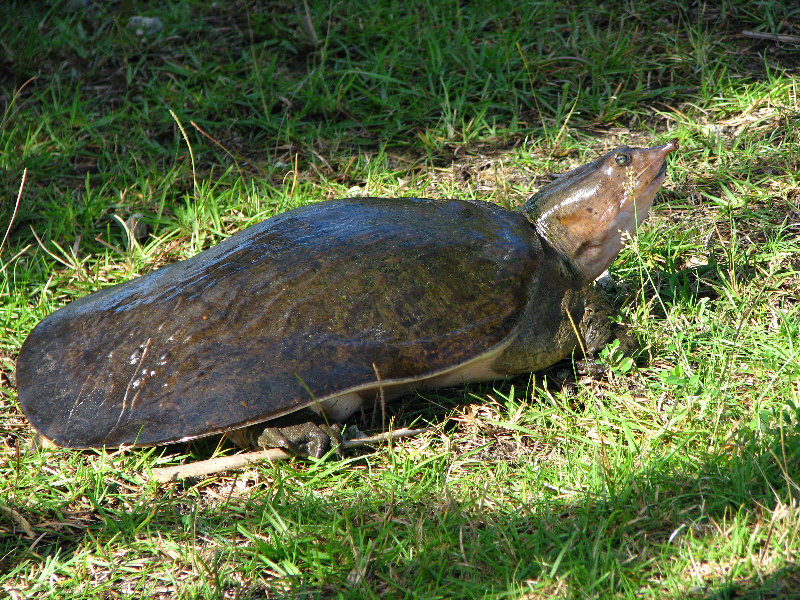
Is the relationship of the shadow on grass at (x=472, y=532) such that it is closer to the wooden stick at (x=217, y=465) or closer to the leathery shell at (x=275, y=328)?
the wooden stick at (x=217, y=465)

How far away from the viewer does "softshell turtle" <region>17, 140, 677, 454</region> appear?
7.27 ft

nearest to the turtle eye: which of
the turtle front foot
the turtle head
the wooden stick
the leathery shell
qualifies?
the turtle head

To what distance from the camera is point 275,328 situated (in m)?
2.27

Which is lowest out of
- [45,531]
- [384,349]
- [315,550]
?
[45,531]

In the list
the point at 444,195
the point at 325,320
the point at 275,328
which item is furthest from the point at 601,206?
the point at 275,328

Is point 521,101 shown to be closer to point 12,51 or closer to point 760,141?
point 760,141

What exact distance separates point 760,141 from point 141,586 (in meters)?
2.99

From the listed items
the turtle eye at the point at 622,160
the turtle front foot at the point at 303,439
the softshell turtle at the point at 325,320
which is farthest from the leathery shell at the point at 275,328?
the turtle eye at the point at 622,160

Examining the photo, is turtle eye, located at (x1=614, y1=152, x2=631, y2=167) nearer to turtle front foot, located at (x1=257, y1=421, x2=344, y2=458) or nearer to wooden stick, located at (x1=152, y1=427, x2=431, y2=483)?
wooden stick, located at (x1=152, y1=427, x2=431, y2=483)

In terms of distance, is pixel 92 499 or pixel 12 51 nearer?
pixel 92 499

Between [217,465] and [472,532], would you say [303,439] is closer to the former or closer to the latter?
[217,465]

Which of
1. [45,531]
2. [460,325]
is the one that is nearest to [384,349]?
[460,325]

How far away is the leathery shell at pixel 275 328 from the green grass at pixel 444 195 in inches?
8.5

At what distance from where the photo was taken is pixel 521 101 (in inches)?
155
